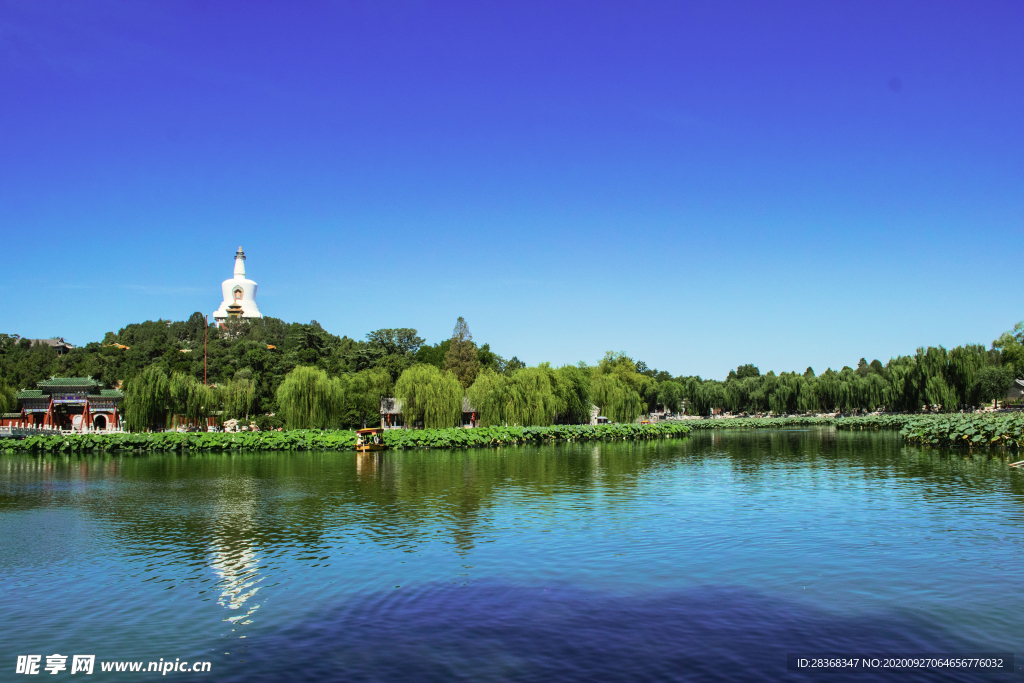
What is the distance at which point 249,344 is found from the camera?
78188 millimetres

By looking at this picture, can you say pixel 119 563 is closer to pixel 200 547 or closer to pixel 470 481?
pixel 200 547

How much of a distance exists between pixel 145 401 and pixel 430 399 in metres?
→ 17.4

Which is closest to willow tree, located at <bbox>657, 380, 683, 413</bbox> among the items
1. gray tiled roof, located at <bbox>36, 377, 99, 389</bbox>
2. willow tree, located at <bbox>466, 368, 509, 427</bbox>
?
willow tree, located at <bbox>466, 368, 509, 427</bbox>

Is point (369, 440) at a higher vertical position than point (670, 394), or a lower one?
lower

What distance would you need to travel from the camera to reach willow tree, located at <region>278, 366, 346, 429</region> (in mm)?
44781

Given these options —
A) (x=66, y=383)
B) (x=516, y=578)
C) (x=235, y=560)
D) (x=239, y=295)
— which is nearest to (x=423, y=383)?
(x=66, y=383)

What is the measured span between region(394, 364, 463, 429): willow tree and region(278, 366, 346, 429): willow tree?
4.28 metres

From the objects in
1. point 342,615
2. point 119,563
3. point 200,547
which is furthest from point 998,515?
point 119,563

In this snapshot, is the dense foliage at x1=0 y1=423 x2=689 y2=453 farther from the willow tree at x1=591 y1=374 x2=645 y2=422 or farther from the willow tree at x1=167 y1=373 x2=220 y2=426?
the willow tree at x1=591 y1=374 x2=645 y2=422

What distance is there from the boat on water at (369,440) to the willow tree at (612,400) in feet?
65.3

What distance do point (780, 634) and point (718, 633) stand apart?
676mm

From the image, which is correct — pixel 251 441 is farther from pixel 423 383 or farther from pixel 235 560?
pixel 235 560

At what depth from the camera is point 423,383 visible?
4603cm

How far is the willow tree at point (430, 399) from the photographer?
150 feet
